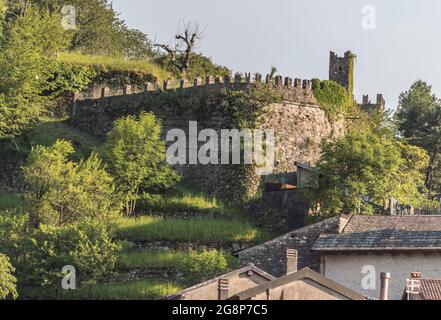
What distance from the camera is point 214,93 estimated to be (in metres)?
62.4

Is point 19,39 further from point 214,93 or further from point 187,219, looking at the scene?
point 187,219

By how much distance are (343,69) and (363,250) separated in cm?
2268

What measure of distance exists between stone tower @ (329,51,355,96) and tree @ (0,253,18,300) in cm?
2413

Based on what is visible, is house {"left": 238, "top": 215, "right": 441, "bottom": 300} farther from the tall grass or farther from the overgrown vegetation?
the tall grass

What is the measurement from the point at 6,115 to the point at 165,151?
731 cm

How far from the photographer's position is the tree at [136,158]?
58.6 m

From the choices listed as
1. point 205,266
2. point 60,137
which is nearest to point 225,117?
point 60,137

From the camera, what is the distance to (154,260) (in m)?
53.3

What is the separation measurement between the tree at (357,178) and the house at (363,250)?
2.51m

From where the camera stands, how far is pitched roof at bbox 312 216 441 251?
47969 millimetres

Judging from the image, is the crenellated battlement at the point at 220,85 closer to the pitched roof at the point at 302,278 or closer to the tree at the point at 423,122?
the tree at the point at 423,122

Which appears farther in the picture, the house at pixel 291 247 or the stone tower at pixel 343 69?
the stone tower at pixel 343 69

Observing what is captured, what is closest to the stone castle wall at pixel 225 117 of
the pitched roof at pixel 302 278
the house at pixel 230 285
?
the house at pixel 230 285
